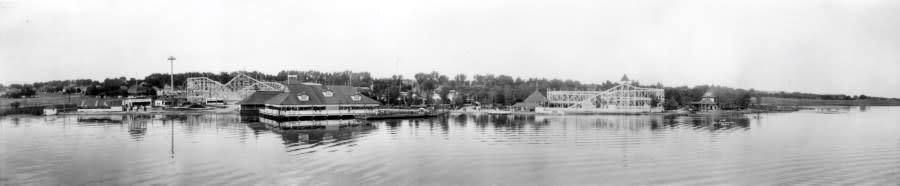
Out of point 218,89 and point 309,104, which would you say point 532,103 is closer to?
point 309,104

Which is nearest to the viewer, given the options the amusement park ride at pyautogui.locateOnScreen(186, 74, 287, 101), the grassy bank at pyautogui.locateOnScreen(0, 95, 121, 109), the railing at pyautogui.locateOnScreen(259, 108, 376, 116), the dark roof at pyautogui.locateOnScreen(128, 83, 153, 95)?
the railing at pyautogui.locateOnScreen(259, 108, 376, 116)

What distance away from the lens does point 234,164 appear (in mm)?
15086

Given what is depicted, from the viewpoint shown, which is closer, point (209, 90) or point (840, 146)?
point (840, 146)

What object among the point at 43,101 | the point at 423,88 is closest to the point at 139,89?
the point at 43,101

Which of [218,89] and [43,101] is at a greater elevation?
[218,89]

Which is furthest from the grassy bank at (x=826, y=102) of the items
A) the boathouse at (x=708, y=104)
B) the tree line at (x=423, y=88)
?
the boathouse at (x=708, y=104)

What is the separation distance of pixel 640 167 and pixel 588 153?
10.6ft

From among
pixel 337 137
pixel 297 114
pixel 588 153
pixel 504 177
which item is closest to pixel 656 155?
pixel 588 153

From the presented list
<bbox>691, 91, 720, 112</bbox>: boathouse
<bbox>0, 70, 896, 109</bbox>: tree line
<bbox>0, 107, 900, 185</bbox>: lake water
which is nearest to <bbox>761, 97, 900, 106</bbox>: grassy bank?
<bbox>0, 70, 896, 109</bbox>: tree line

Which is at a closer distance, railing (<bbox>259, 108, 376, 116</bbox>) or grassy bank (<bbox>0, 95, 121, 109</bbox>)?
railing (<bbox>259, 108, 376, 116</bbox>)

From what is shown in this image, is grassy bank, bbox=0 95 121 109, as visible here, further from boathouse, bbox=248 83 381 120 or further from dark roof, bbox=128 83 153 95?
boathouse, bbox=248 83 381 120

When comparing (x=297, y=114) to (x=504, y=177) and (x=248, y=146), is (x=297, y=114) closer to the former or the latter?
(x=248, y=146)

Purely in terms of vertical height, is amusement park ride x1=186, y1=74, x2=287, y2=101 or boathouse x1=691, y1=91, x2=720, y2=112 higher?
amusement park ride x1=186, y1=74, x2=287, y2=101

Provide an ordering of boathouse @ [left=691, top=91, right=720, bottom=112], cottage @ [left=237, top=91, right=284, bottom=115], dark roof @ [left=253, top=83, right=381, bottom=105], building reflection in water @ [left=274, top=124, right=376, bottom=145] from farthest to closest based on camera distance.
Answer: boathouse @ [left=691, top=91, right=720, bottom=112]
cottage @ [left=237, top=91, right=284, bottom=115]
dark roof @ [left=253, top=83, right=381, bottom=105]
building reflection in water @ [left=274, top=124, right=376, bottom=145]
